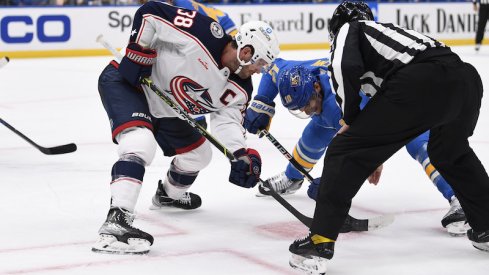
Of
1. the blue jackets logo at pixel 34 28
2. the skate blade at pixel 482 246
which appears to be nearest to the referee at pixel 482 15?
the blue jackets logo at pixel 34 28

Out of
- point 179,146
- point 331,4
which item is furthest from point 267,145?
point 331,4

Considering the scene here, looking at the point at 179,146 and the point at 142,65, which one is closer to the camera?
the point at 142,65

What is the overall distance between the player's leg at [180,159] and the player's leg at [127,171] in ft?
0.97

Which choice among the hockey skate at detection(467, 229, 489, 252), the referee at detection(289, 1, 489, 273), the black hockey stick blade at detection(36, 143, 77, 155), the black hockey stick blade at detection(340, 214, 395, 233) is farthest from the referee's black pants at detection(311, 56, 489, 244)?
the black hockey stick blade at detection(36, 143, 77, 155)

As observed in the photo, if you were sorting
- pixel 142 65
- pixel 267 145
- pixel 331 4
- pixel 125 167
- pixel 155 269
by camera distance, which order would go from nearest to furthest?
1. pixel 155 269
2. pixel 125 167
3. pixel 142 65
4. pixel 267 145
5. pixel 331 4

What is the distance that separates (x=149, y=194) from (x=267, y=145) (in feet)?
A: 4.73

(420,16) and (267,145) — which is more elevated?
(267,145)

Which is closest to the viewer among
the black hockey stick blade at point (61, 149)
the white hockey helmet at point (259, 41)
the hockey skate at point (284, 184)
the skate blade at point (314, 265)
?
the skate blade at point (314, 265)

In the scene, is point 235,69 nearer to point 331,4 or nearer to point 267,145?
point 267,145

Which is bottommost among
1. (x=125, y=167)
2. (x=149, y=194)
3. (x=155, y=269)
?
(x=149, y=194)

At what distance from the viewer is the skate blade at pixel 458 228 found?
3186 mm

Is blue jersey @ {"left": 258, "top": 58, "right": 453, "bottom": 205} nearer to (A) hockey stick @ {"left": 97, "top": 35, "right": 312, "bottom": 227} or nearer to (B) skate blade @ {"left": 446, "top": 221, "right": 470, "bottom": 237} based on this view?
(B) skate blade @ {"left": 446, "top": 221, "right": 470, "bottom": 237}

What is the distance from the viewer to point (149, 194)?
13.1 feet

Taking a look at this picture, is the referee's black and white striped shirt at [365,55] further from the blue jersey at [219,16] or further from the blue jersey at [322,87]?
the blue jersey at [219,16]
